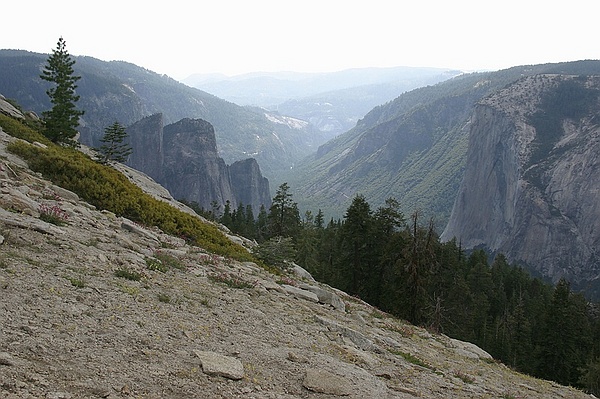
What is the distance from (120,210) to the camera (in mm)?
19281

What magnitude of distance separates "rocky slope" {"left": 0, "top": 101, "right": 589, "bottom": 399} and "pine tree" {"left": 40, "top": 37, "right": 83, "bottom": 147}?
18.8 metres

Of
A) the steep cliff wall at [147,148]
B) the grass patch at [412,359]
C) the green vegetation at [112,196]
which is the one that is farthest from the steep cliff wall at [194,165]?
the grass patch at [412,359]

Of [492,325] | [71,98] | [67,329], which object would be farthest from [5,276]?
[492,325]

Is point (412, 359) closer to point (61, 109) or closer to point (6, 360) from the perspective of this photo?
point (6, 360)

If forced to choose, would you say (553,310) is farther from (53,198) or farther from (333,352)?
(53,198)

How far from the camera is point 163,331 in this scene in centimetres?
882

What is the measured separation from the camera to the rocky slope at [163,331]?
22.4 ft

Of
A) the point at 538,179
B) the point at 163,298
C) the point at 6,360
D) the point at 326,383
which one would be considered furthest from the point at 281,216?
the point at 538,179

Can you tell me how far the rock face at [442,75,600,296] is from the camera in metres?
143

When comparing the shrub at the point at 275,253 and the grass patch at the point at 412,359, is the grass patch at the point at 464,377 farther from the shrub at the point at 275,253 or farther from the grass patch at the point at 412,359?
the shrub at the point at 275,253

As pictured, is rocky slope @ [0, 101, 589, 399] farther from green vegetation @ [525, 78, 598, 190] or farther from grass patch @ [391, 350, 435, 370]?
green vegetation @ [525, 78, 598, 190]

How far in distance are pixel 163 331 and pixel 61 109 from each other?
34514 mm

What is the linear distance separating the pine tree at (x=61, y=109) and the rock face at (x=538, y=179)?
467 feet

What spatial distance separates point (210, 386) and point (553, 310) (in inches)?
1744
